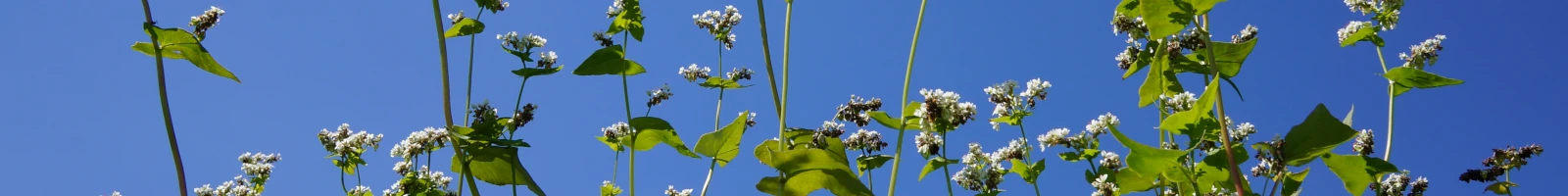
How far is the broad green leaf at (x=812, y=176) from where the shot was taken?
299cm

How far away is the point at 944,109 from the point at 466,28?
68.4 inches

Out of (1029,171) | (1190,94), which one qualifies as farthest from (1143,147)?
(1029,171)

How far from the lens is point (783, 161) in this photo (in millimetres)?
3002

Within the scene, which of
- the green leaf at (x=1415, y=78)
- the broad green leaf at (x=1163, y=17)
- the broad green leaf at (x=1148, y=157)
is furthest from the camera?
the green leaf at (x=1415, y=78)

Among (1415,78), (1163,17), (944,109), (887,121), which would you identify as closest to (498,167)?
(887,121)

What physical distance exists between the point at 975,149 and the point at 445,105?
5.85ft

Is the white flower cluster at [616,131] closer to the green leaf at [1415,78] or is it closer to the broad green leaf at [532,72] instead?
the broad green leaf at [532,72]

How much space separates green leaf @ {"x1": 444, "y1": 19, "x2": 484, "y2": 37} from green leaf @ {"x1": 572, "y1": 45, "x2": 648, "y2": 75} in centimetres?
36

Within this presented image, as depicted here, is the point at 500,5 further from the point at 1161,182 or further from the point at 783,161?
the point at 1161,182

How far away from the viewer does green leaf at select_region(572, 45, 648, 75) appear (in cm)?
363

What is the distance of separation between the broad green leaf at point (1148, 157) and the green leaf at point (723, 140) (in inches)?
48.1

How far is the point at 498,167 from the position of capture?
3543 millimetres

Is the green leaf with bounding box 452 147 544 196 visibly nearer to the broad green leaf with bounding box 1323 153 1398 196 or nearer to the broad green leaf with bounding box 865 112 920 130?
Result: the broad green leaf with bounding box 865 112 920 130

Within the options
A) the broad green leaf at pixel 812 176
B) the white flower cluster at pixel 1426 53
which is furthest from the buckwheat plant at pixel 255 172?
the white flower cluster at pixel 1426 53
